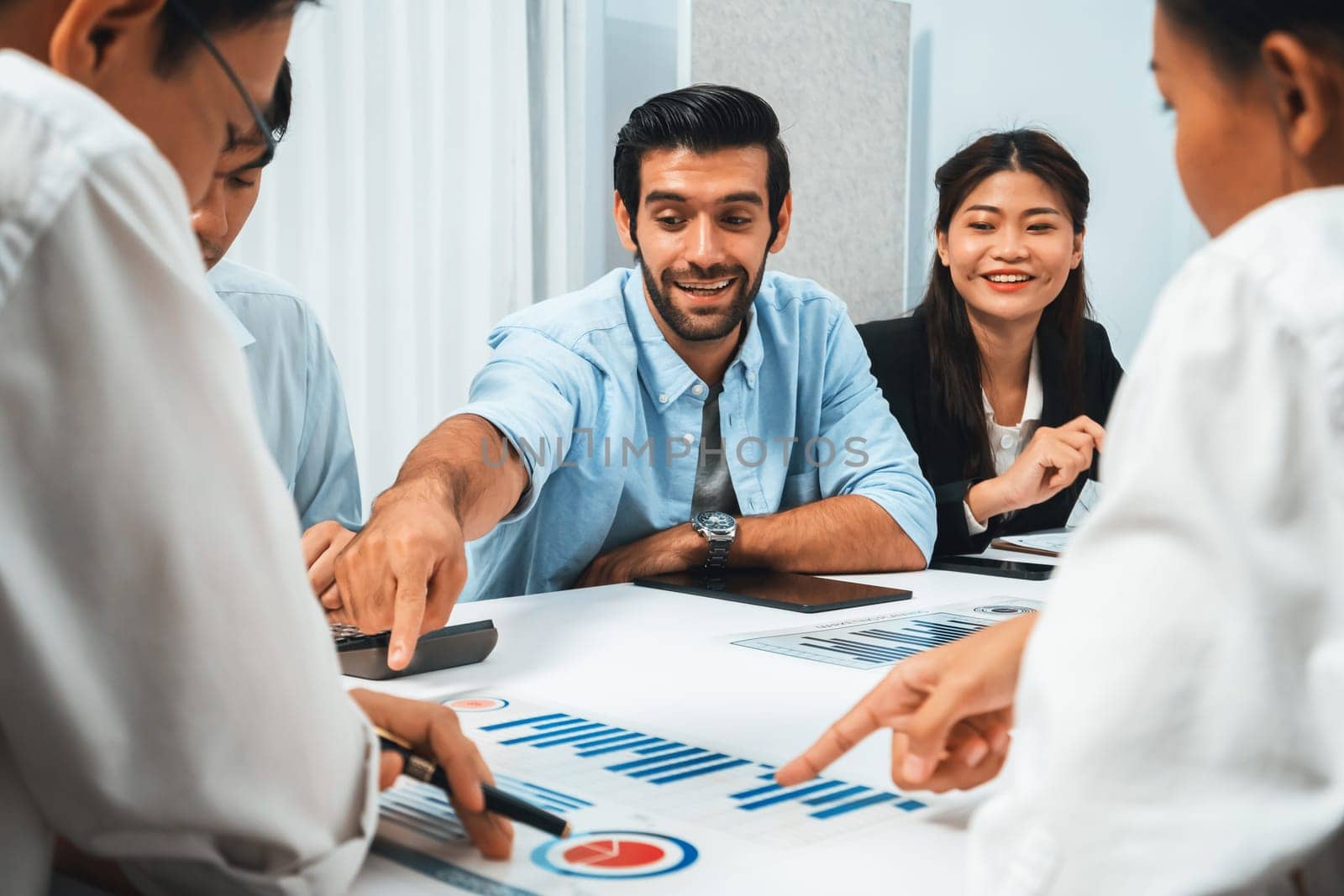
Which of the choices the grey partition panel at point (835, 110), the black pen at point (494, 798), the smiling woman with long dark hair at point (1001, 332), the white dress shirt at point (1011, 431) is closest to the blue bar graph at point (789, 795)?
the black pen at point (494, 798)

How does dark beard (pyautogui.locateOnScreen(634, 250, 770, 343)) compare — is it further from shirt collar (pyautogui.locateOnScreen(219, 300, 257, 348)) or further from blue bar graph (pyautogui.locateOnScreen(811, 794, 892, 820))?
blue bar graph (pyautogui.locateOnScreen(811, 794, 892, 820))

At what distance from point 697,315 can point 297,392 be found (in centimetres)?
62

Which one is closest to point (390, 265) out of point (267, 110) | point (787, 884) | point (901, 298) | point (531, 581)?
point (531, 581)

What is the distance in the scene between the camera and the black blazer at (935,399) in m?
2.27

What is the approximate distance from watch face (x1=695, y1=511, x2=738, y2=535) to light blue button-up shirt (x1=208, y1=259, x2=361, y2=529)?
0.47 metres

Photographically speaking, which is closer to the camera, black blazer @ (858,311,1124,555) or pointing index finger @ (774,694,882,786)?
pointing index finger @ (774,694,882,786)

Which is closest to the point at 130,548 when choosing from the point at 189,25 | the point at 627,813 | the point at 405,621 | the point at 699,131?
the point at 189,25

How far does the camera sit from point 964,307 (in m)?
2.51

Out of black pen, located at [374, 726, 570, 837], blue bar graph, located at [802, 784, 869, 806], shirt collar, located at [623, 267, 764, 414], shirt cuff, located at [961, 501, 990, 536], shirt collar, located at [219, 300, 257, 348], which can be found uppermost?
shirt collar, located at [219, 300, 257, 348]

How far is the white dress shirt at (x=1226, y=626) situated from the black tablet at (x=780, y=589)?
0.94 metres

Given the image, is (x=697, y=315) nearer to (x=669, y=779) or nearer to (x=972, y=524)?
(x=972, y=524)

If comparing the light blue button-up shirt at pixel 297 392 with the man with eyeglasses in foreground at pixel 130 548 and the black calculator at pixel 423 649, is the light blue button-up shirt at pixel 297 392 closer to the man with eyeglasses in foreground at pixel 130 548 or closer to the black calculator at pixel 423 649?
the black calculator at pixel 423 649

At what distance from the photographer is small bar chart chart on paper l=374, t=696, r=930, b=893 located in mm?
627

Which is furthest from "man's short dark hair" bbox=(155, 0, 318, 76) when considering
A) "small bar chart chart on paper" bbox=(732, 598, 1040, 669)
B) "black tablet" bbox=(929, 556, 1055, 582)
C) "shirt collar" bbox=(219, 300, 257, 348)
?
"black tablet" bbox=(929, 556, 1055, 582)
